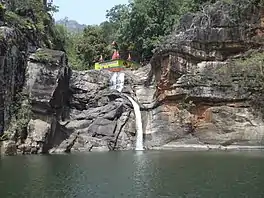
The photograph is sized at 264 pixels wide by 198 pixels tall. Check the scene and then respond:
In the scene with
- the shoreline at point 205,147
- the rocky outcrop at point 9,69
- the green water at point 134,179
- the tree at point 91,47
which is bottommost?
the green water at point 134,179

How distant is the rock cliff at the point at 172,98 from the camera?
96.7ft

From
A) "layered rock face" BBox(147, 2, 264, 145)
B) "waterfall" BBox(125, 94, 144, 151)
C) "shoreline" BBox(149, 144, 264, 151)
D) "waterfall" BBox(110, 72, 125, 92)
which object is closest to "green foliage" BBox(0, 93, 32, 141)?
"waterfall" BBox(125, 94, 144, 151)

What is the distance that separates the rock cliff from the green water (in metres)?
8.38

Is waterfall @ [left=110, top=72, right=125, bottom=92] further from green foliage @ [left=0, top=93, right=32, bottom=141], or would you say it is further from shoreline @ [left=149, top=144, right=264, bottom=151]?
green foliage @ [left=0, top=93, right=32, bottom=141]

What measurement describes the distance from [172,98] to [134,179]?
17.7m

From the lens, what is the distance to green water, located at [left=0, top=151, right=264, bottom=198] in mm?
13349

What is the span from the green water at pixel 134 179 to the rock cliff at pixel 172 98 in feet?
27.5

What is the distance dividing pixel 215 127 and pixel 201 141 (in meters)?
1.65

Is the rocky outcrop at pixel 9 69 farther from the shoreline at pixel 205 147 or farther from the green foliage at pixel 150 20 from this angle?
the green foliage at pixel 150 20

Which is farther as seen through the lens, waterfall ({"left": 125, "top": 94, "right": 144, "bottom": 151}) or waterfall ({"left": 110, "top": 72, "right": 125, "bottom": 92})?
waterfall ({"left": 110, "top": 72, "right": 125, "bottom": 92})

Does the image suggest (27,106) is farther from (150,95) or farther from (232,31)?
(232,31)

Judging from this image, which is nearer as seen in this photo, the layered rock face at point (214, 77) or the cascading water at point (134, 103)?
the layered rock face at point (214, 77)

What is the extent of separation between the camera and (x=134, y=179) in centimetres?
1612

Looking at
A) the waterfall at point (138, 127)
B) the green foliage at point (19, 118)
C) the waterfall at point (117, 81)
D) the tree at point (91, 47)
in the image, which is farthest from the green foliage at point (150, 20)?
the green foliage at point (19, 118)
